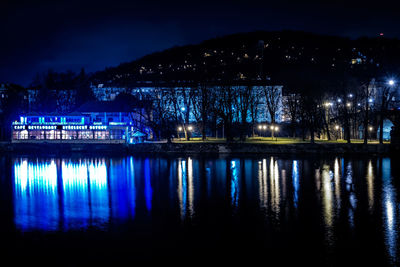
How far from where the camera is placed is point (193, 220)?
1841 centimetres

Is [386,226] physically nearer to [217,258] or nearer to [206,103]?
[217,258]

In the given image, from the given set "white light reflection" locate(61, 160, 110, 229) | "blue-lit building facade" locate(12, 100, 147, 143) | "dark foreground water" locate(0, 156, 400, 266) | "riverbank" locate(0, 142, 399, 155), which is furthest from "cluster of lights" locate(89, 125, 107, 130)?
"dark foreground water" locate(0, 156, 400, 266)

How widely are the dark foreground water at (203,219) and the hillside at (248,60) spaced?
48.1 m

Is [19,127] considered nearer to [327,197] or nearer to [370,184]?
[370,184]

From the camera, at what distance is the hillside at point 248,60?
326ft

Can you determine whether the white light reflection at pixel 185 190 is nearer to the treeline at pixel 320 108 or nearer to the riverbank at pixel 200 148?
the riverbank at pixel 200 148

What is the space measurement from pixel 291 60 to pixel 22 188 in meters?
130

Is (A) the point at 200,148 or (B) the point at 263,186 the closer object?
(B) the point at 263,186

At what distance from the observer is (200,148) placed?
5769cm

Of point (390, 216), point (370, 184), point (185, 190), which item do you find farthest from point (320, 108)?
point (390, 216)

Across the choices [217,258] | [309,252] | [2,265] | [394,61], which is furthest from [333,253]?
[394,61]

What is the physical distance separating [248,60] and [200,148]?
304ft

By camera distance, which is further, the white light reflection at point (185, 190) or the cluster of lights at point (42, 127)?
the cluster of lights at point (42, 127)

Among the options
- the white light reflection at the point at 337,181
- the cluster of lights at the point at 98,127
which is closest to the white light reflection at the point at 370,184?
the white light reflection at the point at 337,181
